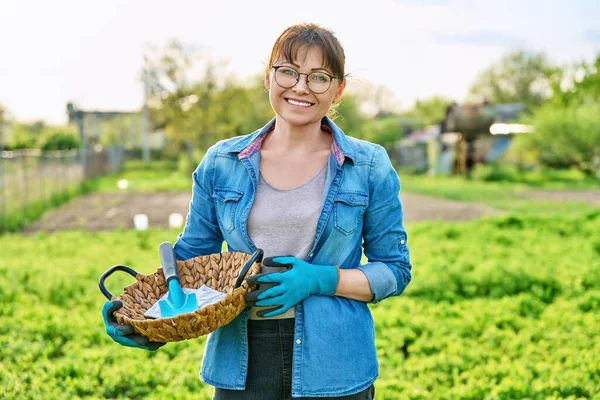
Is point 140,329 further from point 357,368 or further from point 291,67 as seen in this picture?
point 291,67

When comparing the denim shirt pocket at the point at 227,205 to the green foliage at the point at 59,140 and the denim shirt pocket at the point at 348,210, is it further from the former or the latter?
the green foliage at the point at 59,140

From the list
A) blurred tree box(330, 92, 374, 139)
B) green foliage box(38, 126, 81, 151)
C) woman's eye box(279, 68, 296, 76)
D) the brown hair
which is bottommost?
green foliage box(38, 126, 81, 151)

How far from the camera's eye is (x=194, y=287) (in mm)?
2506

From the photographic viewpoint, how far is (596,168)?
28.3 m

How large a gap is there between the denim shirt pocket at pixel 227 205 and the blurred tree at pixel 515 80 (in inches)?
2517

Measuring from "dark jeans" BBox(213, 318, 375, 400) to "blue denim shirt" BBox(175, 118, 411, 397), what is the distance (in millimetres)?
28

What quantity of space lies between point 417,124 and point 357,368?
6394cm

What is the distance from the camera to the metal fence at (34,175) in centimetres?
Result: 1322

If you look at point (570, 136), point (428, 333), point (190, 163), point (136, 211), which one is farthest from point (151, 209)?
point (570, 136)

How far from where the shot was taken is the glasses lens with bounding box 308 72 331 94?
→ 2.36 metres

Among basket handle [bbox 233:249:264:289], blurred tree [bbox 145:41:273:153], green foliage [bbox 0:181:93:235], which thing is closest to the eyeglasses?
basket handle [bbox 233:249:264:289]

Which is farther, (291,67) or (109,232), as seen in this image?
(109,232)

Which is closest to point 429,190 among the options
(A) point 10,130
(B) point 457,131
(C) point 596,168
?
(B) point 457,131

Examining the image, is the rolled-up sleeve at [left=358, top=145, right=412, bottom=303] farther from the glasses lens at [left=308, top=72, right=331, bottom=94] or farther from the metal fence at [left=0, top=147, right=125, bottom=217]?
the metal fence at [left=0, top=147, right=125, bottom=217]
